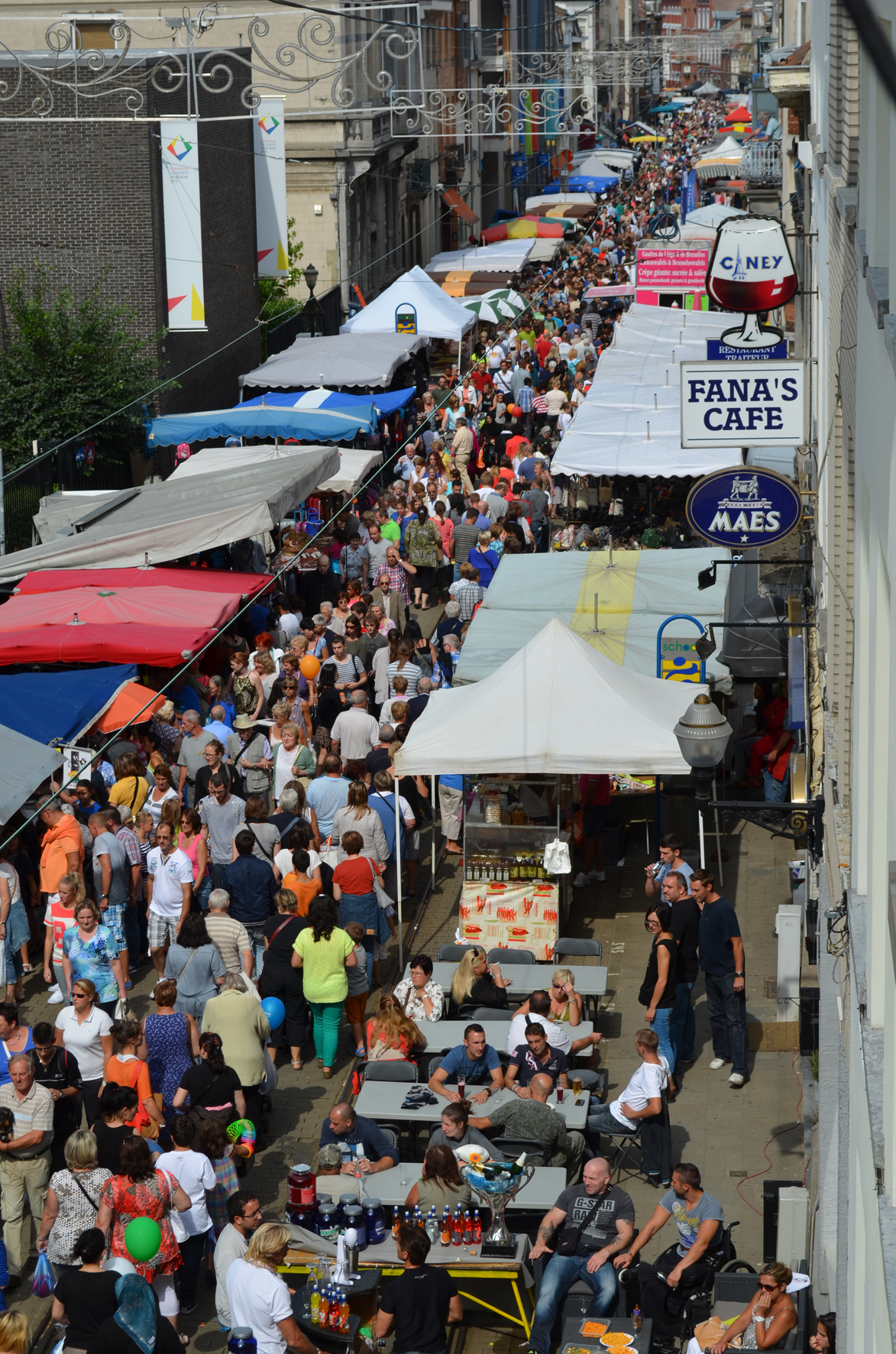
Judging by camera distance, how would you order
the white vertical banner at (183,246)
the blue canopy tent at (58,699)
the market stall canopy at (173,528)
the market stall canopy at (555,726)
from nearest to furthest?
the market stall canopy at (555,726) → the blue canopy tent at (58,699) → the market stall canopy at (173,528) → the white vertical banner at (183,246)

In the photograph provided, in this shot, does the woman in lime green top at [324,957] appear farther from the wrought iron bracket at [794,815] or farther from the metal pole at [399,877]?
the wrought iron bracket at [794,815]

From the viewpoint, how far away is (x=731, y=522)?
1213 cm

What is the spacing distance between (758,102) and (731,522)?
4190cm

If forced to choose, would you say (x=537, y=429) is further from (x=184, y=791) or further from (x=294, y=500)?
(x=184, y=791)

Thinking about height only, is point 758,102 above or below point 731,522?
above

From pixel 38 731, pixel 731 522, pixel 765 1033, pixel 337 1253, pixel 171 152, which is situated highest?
pixel 171 152

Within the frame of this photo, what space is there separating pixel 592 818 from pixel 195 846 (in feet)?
12.2

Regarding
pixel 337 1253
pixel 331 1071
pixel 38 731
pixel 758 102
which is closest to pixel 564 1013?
pixel 331 1071

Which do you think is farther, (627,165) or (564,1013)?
(627,165)

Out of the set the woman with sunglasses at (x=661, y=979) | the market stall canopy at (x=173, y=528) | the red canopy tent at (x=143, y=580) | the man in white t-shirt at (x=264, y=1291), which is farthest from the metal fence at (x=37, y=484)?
the man in white t-shirt at (x=264, y=1291)

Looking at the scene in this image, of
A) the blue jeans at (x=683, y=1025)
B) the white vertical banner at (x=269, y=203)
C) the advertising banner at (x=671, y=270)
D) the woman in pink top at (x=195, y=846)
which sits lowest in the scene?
the blue jeans at (x=683, y=1025)

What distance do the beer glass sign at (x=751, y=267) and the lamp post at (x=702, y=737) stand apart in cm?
415

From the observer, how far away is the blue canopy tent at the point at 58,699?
13.5 meters

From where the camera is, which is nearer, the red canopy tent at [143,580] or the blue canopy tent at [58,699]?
the blue canopy tent at [58,699]
